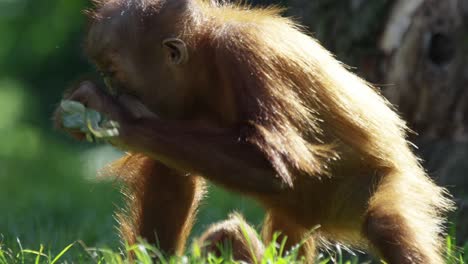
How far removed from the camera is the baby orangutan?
4438 millimetres

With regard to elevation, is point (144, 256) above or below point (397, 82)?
below

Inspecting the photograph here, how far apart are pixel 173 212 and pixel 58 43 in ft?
26.7

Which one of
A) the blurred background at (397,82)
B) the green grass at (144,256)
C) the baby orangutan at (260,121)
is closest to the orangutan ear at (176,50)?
the baby orangutan at (260,121)

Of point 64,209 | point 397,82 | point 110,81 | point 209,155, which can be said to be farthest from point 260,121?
point 64,209

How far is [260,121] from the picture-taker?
177 inches

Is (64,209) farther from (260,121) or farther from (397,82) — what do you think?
(260,121)

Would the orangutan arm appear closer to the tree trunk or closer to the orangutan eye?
the orangutan eye

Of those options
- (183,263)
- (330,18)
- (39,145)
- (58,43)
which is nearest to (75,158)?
(39,145)

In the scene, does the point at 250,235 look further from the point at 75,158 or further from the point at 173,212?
the point at 75,158

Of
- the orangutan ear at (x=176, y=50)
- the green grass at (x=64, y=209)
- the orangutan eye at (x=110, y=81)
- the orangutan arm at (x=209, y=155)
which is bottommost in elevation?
the green grass at (x=64, y=209)

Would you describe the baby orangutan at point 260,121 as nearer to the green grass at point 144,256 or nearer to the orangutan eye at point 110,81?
the orangutan eye at point 110,81

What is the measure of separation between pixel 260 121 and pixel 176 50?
22.8 inches

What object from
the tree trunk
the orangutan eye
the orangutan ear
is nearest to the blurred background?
the tree trunk

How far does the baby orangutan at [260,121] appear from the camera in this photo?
4.44 meters
